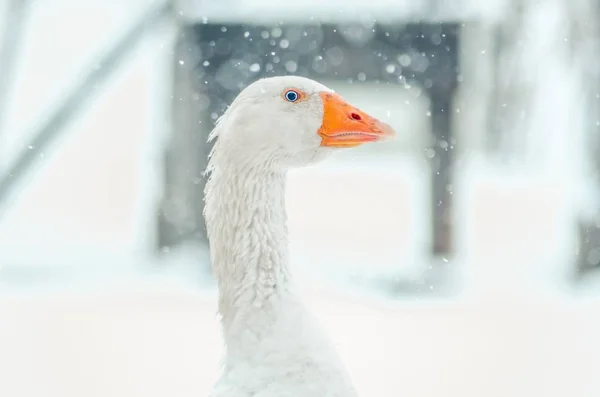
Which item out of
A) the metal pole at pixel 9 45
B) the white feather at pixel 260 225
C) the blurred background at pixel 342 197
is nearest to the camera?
the white feather at pixel 260 225

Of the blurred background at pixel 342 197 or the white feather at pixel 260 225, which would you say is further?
the blurred background at pixel 342 197

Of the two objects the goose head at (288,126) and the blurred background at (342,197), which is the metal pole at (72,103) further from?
the goose head at (288,126)

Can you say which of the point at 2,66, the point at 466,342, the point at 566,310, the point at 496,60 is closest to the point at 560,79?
the point at 496,60

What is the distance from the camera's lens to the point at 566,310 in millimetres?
2943

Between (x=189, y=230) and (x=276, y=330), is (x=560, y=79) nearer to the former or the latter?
(x=189, y=230)

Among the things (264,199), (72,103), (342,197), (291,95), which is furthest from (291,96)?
(342,197)

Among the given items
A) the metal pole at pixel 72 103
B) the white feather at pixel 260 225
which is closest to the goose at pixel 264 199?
the white feather at pixel 260 225

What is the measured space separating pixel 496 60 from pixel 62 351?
2.49m

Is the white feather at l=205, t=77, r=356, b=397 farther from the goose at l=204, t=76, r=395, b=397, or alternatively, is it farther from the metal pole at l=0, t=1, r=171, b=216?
the metal pole at l=0, t=1, r=171, b=216

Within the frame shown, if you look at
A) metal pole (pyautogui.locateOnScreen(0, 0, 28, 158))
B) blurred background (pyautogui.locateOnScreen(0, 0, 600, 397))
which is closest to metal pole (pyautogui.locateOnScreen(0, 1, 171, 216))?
blurred background (pyautogui.locateOnScreen(0, 0, 600, 397))

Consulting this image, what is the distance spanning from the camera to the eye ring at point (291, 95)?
1165 millimetres

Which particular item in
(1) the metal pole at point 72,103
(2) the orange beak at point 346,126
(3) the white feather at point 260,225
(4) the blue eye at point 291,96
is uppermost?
(1) the metal pole at point 72,103

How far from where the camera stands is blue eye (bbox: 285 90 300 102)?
117cm

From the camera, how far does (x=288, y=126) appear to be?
1.16 meters
